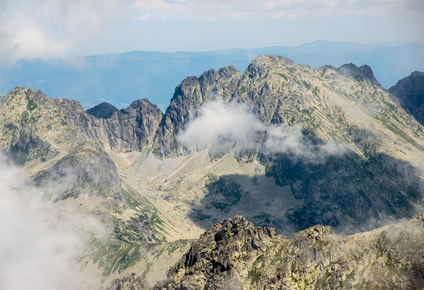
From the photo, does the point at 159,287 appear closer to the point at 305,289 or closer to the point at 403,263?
the point at 305,289

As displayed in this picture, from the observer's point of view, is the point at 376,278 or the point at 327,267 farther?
the point at 327,267

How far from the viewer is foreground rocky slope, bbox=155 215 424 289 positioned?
4995 inches

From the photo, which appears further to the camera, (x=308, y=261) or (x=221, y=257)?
(x=221, y=257)

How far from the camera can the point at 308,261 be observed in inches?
5650

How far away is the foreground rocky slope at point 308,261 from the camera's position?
4995 inches

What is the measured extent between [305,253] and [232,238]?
37.6m

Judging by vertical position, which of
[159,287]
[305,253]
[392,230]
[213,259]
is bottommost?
[159,287]

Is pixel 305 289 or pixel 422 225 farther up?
pixel 422 225

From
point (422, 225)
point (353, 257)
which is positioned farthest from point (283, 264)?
point (422, 225)

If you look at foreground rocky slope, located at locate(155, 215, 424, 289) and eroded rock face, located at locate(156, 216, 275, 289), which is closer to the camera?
foreground rocky slope, located at locate(155, 215, 424, 289)

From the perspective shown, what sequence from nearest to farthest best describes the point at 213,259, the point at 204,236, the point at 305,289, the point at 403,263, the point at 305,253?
the point at 403,263 < the point at 305,289 < the point at 305,253 < the point at 213,259 < the point at 204,236

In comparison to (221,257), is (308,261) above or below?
above

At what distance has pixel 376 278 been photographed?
12662 cm

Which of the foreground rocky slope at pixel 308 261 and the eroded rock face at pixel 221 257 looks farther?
the eroded rock face at pixel 221 257
